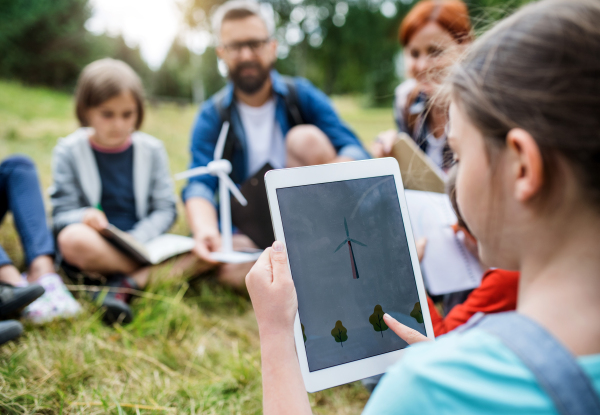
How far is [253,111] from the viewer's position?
2.86 metres

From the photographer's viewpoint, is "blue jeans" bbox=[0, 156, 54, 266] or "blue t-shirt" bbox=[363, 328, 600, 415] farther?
"blue jeans" bbox=[0, 156, 54, 266]

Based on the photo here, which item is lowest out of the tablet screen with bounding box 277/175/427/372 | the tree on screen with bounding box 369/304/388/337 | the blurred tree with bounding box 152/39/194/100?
the blurred tree with bounding box 152/39/194/100

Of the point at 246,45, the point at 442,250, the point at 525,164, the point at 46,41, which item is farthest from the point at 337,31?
the point at 525,164

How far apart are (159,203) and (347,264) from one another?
1.83m

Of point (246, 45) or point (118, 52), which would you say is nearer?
point (246, 45)

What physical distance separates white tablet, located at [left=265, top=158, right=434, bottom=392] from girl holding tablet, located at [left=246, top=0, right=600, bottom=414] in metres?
0.31

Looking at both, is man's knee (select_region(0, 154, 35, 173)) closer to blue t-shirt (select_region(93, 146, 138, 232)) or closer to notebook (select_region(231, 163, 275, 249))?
blue t-shirt (select_region(93, 146, 138, 232))

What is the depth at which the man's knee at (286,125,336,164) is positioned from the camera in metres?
2.40

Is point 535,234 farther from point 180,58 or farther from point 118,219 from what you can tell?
point 180,58

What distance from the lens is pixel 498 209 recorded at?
639 mm

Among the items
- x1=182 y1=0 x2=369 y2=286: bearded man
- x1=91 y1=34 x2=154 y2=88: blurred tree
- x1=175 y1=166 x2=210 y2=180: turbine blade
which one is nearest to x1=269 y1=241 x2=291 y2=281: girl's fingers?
x1=175 y1=166 x2=210 y2=180: turbine blade

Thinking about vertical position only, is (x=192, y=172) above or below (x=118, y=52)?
below

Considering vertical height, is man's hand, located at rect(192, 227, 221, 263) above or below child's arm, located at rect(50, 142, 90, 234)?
below

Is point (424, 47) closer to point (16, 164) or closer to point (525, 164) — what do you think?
point (525, 164)
